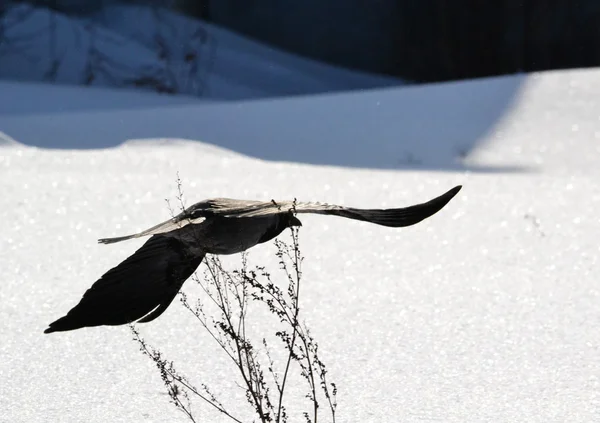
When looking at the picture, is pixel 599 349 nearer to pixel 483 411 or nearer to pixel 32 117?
pixel 483 411

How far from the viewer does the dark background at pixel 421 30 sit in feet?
27.0

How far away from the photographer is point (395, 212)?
123 centimetres

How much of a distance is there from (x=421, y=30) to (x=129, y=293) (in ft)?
25.8

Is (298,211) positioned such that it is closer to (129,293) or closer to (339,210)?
(339,210)

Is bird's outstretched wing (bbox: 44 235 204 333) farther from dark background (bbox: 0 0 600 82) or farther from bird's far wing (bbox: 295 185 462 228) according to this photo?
dark background (bbox: 0 0 600 82)

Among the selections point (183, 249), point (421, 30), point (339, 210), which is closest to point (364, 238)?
point (183, 249)

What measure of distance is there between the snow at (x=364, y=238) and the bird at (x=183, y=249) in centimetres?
88

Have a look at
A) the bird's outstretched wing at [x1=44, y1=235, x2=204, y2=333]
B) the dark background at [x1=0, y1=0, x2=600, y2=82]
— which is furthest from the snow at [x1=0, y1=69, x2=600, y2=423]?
the dark background at [x1=0, y1=0, x2=600, y2=82]

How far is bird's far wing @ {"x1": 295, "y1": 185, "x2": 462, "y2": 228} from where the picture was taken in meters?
1.20

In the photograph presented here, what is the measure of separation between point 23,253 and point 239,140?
2.03 meters

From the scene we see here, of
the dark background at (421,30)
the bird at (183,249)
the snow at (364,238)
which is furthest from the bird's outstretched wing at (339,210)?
the dark background at (421,30)

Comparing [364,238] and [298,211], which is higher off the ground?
[364,238]

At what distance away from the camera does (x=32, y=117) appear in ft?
17.6

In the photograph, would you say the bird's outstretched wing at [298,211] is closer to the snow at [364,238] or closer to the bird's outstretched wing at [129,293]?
the bird's outstretched wing at [129,293]
